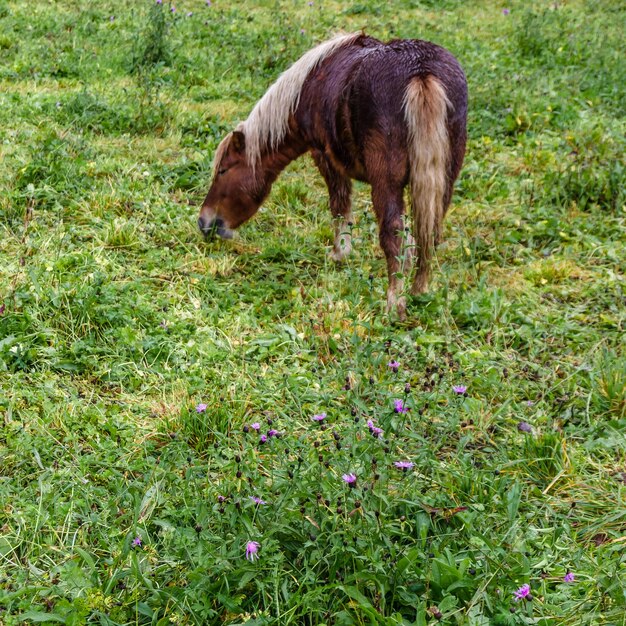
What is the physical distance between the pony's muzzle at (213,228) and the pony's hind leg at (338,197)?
81 centimetres

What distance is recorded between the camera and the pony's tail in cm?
393

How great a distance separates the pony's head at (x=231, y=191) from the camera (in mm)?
5199

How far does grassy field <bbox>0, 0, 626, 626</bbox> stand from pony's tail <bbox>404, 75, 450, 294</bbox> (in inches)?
12.2

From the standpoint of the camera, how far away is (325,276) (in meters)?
→ 4.21

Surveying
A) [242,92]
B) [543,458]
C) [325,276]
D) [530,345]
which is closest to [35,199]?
[325,276]

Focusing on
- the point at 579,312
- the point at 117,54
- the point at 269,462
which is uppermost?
the point at 117,54

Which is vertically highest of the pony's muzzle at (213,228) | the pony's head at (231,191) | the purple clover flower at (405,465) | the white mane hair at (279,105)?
the white mane hair at (279,105)

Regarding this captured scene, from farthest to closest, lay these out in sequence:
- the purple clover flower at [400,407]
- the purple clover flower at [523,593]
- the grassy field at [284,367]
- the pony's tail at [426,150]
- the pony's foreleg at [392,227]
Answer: the pony's foreleg at [392,227], the pony's tail at [426,150], the purple clover flower at [400,407], the grassy field at [284,367], the purple clover flower at [523,593]

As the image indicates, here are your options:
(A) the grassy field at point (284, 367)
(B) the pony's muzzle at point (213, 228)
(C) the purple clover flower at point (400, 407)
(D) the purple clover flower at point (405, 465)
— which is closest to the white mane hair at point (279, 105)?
(B) the pony's muzzle at point (213, 228)

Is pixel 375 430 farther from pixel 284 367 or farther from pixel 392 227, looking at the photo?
pixel 392 227

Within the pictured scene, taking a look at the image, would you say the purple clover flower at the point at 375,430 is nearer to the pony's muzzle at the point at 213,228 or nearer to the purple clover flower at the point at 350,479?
the purple clover flower at the point at 350,479

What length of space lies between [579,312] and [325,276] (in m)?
1.66

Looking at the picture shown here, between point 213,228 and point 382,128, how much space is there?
159cm

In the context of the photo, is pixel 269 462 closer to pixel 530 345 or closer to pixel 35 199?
pixel 530 345
